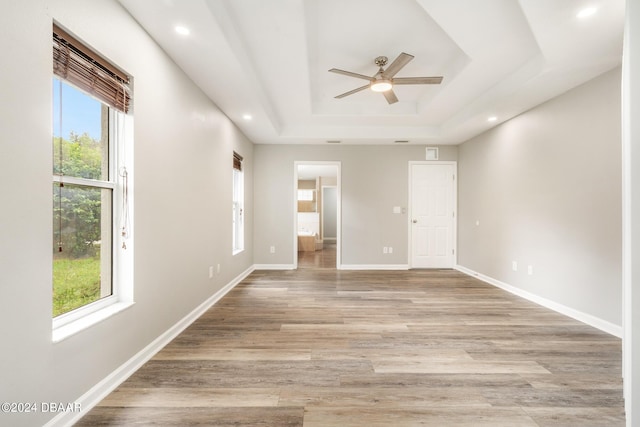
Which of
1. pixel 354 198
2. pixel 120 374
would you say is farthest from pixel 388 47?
pixel 120 374

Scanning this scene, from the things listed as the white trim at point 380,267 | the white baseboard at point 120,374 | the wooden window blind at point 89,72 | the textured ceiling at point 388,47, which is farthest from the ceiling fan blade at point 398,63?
the white trim at point 380,267

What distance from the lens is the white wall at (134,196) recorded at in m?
1.28

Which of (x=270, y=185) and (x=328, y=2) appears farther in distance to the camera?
(x=270, y=185)

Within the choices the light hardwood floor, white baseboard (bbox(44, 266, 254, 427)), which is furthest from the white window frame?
the light hardwood floor

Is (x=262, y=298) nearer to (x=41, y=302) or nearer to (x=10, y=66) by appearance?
(x=41, y=302)

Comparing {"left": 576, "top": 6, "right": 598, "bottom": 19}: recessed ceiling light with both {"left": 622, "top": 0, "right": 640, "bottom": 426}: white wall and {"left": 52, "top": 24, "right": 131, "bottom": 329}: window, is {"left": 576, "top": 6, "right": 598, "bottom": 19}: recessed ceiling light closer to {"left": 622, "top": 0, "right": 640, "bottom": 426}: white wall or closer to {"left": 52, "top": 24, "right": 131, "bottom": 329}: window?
{"left": 622, "top": 0, "right": 640, "bottom": 426}: white wall

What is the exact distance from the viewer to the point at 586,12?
210 cm

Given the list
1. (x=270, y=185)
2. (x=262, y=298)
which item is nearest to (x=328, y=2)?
(x=262, y=298)

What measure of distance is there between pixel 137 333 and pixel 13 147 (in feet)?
4.74

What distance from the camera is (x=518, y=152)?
13.7 feet

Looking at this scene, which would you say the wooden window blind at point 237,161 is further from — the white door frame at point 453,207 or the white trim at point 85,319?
the white door frame at point 453,207

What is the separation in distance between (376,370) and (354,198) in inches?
162

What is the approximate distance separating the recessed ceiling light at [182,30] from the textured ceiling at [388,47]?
4cm

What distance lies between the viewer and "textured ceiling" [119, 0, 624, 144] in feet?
7.20
